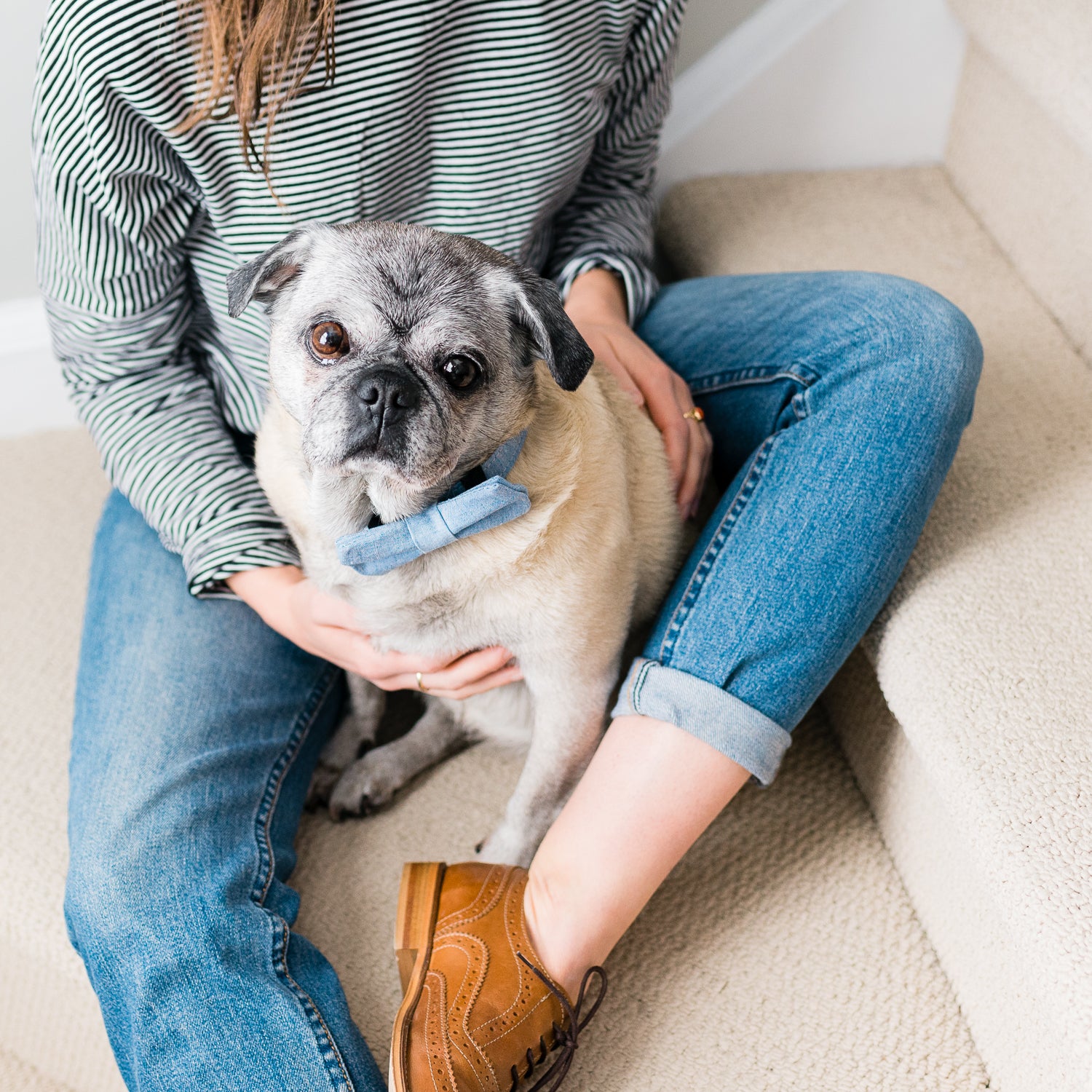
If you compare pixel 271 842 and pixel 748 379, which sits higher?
pixel 748 379

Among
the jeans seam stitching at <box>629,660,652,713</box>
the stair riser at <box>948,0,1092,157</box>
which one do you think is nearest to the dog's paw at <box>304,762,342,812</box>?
the jeans seam stitching at <box>629,660,652,713</box>

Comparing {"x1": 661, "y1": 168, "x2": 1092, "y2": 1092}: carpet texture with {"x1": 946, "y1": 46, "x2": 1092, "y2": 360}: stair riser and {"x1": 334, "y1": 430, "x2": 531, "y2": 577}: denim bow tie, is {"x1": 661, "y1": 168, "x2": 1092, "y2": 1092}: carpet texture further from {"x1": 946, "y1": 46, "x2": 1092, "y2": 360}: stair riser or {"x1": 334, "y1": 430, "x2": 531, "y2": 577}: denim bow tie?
{"x1": 334, "y1": 430, "x2": 531, "y2": 577}: denim bow tie

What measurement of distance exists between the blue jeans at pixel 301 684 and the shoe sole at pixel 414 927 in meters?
0.08

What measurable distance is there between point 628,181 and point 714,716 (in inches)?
36.8

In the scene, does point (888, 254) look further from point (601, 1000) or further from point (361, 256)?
point (601, 1000)

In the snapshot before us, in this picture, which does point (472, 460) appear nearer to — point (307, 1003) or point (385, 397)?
point (385, 397)

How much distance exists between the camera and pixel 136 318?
1.32 metres

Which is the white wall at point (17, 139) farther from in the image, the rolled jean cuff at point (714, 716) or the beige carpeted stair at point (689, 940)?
the rolled jean cuff at point (714, 716)

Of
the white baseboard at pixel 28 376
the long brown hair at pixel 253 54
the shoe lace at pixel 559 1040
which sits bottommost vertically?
the white baseboard at pixel 28 376

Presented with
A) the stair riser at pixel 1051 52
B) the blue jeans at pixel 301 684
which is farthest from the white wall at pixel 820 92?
the blue jeans at pixel 301 684

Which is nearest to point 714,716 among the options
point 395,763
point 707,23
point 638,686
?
point 638,686

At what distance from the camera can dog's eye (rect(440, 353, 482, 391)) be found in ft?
3.26

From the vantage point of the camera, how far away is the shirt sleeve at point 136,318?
1.16m

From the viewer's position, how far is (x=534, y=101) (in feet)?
4.33
